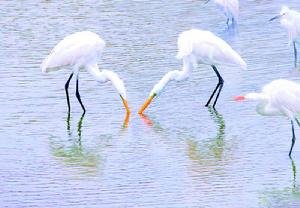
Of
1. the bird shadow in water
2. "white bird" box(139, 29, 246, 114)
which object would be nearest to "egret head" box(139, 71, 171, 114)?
"white bird" box(139, 29, 246, 114)

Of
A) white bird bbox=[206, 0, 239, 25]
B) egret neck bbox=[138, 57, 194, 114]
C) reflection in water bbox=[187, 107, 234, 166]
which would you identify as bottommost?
reflection in water bbox=[187, 107, 234, 166]

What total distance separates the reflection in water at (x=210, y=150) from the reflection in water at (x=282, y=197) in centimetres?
91

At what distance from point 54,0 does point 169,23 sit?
299cm

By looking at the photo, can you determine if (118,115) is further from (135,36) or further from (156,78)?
(135,36)

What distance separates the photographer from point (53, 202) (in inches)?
324

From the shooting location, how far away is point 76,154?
9.71 meters

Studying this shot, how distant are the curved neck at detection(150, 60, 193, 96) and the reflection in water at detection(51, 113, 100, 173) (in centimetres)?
111

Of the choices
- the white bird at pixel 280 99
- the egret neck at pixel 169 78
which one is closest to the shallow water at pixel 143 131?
the egret neck at pixel 169 78

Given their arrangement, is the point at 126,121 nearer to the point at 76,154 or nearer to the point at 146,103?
the point at 146,103

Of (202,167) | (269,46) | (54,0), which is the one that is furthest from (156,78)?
(54,0)

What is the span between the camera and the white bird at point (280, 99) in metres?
9.32

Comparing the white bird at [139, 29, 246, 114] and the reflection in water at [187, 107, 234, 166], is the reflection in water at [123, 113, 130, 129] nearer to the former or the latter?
the white bird at [139, 29, 246, 114]

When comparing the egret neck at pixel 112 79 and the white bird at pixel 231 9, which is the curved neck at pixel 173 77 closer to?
the egret neck at pixel 112 79

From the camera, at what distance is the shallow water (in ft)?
27.8
